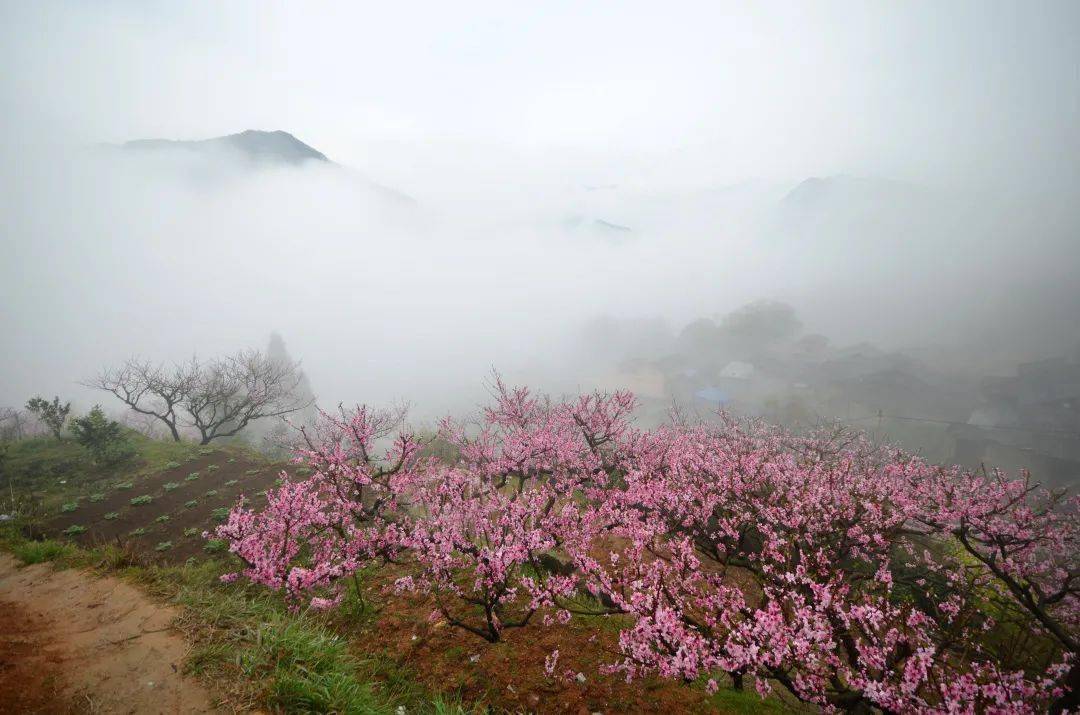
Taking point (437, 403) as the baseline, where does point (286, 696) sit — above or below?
above

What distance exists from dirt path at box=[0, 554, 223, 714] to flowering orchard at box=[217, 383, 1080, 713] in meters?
1.65

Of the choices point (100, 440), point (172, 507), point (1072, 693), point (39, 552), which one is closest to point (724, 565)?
point (1072, 693)

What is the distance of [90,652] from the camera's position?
644 cm

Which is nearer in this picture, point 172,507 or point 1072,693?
point 1072,693

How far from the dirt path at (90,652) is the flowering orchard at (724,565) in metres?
1.65

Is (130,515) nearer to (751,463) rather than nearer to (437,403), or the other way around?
(751,463)

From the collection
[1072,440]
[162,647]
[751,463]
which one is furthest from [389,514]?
[1072,440]

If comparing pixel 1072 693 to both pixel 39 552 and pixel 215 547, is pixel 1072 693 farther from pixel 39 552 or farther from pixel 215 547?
pixel 39 552

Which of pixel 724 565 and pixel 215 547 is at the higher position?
pixel 724 565

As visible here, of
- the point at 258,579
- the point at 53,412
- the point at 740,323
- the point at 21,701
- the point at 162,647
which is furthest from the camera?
the point at 740,323

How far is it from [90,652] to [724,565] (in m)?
12.0

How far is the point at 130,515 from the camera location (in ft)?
54.1

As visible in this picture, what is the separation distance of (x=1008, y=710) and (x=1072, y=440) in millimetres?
52601

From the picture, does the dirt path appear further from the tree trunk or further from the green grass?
the tree trunk
